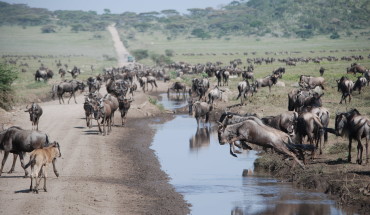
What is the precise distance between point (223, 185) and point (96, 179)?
3.93m

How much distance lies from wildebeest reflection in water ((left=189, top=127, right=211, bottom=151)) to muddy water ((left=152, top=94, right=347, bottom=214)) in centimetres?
5

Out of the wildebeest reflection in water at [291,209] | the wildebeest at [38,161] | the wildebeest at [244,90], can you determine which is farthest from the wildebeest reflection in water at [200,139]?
the wildebeest at [38,161]

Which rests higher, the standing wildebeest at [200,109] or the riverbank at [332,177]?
the riverbank at [332,177]

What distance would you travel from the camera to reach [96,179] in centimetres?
1912

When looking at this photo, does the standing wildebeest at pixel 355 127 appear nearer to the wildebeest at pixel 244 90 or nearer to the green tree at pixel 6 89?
the wildebeest at pixel 244 90

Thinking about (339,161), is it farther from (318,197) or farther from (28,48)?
(28,48)

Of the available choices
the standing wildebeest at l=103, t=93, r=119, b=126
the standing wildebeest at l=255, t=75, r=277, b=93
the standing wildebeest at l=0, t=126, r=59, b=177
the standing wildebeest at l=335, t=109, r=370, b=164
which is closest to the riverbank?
the standing wildebeest at l=335, t=109, r=370, b=164

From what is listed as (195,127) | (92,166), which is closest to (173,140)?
(195,127)

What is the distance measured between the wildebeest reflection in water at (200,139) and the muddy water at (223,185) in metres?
0.05

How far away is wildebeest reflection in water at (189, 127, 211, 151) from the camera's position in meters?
28.3

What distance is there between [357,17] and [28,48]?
10071 cm

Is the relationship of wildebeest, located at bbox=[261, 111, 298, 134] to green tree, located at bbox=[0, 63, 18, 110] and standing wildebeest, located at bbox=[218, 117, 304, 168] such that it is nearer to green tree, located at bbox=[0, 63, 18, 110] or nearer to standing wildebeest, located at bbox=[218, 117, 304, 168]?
standing wildebeest, located at bbox=[218, 117, 304, 168]

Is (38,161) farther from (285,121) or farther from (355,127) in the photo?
(285,121)

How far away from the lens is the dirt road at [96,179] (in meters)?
15.1
